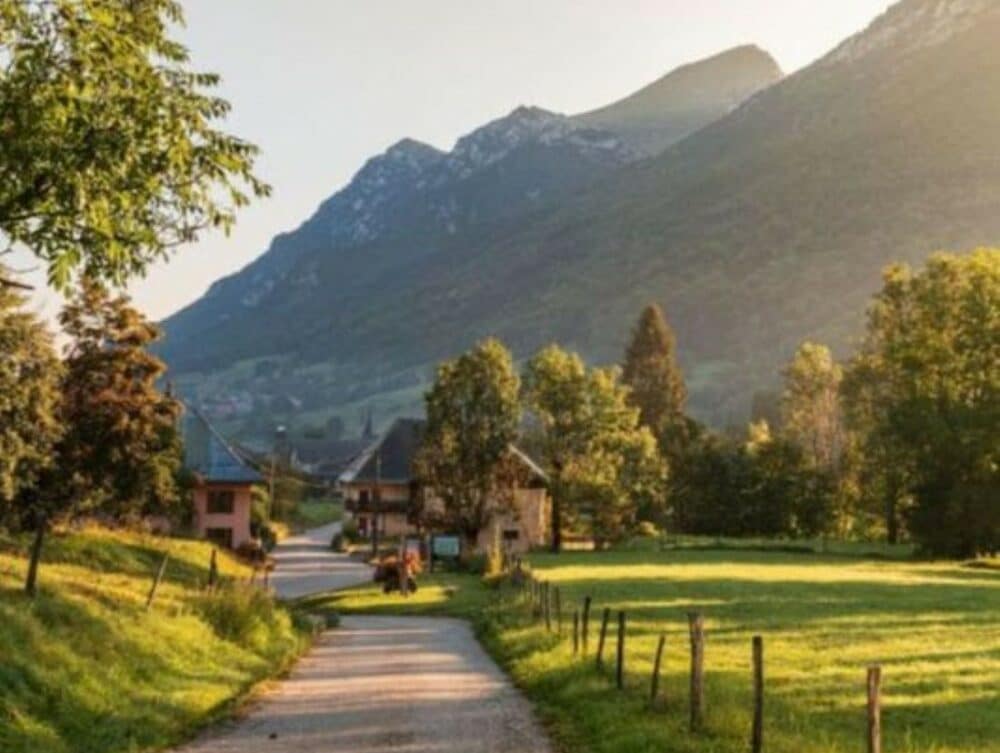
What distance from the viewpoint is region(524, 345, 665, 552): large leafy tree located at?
9825cm

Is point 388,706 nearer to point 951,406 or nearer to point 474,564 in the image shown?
point 474,564

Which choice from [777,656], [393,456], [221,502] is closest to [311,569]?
[221,502]

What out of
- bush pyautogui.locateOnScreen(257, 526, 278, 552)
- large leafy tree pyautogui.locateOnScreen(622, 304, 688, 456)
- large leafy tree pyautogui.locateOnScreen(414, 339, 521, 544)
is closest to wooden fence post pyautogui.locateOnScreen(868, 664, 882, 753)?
large leafy tree pyautogui.locateOnScreen(414, 339, 521, 544)

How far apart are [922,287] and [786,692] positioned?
67.8 meters

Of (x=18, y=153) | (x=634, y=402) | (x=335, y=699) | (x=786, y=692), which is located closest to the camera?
(x=18, y=153)

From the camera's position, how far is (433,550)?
80.8m

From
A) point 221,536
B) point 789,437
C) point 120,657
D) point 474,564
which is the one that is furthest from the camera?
point 789,437

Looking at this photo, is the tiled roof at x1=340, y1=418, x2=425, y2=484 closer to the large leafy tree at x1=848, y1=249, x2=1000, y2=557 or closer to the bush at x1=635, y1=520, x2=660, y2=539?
the bush at x1=635, y1=520, x2=660, y2=539

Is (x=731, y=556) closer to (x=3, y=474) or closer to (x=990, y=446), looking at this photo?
(x=990, y=446)

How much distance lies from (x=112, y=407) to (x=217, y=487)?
41.6m

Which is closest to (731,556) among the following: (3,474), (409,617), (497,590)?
(497,590)

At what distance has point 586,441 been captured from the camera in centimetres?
10019

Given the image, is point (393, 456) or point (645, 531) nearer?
point (645, 531)

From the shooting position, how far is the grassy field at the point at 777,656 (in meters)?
18.0
